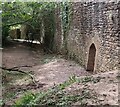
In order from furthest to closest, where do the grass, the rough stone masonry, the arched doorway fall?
the arched doorway → the rough stone masonry → the grass

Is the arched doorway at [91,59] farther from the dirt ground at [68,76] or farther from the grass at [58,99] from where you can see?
the grass at [58,99]

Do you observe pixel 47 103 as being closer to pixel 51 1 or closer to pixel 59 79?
pixel 59 79

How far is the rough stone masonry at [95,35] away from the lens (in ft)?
24.0

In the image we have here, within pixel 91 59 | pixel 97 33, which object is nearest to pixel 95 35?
pixel 97 33

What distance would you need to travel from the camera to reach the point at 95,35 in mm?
8867

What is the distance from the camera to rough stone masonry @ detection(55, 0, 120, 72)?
7.30 metres

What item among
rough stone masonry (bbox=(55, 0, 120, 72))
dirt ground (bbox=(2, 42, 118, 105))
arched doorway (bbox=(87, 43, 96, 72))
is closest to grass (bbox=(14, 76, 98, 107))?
dirt ground (bbox=(2, 42, 118, 105))

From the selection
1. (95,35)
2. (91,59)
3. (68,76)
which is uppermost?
(95,35)

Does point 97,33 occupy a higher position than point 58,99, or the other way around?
point 97,33

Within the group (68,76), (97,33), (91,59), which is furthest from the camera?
(91,59)

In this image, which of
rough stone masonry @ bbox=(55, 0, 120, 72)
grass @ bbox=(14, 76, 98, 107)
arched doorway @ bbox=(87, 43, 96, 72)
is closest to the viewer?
grass @ bbox=(14, 76, 98, 107)

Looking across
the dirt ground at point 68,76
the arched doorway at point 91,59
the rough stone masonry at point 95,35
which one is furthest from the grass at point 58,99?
the arched doorway at point 91,59

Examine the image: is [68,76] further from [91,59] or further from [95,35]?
[95,35]

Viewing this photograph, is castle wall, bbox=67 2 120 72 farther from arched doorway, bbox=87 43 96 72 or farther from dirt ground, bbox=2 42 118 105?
dirt ground, bbox=2 42 118 105
